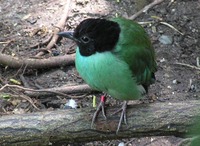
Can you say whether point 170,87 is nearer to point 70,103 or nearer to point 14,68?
point 70,103

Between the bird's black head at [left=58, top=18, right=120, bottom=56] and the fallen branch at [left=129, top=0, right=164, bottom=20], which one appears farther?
the fallen branch at [left=129, top=0, right=164, bottom=20]

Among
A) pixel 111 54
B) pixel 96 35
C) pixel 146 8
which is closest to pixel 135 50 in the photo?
pixel 111 54

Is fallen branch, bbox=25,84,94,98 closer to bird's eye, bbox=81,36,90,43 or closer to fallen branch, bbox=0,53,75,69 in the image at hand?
fallen branch, bbox=0,53,75,69

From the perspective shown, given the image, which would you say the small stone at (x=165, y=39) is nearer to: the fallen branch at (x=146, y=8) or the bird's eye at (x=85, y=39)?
the fallen branch at (x=146, y=8)

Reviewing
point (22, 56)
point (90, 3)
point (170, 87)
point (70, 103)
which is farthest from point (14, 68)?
point (170, 87)

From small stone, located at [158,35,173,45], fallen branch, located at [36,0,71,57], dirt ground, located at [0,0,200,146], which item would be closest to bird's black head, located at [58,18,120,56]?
dirt ground, located at [0,0,200,146]

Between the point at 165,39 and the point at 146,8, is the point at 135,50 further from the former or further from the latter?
the point at 146,8

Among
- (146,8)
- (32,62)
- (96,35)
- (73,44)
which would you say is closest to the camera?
(96,35)
